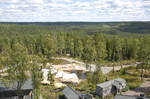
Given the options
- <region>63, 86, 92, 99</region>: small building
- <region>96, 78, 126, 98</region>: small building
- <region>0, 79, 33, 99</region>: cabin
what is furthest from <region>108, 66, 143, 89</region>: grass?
<region>0, 79, 33, 99</region>: cabin

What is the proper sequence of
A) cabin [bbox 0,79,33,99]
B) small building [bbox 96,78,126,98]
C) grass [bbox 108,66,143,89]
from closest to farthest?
cabin [bbox 0,79,33,99] < small building [bbox 96,78,126,98] < grass [bbox 108,66,143,89]

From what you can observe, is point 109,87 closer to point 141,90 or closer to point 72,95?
point 141,90

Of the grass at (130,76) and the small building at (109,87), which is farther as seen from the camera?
the grass at (130,76)

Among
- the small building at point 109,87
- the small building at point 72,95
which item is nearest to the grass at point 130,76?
the small building at point 109,87

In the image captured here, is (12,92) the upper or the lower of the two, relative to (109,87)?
upper

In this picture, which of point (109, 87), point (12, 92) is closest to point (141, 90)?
point (109, 87)

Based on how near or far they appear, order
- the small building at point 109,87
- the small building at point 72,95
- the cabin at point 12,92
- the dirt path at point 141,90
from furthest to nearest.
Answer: the dirt path at point 141,90 < the small building at point 109,87 < the cabin at point 12,92 < the small building at point 72,95

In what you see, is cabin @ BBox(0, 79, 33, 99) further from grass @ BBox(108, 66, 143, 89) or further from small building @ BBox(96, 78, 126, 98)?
grass @ BBox(108, 66, 143, 89)

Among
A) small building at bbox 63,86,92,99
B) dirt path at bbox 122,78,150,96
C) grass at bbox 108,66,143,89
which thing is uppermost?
small building at bbox 63,86,92,99

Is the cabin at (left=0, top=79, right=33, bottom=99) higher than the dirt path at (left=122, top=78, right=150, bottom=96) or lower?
higher

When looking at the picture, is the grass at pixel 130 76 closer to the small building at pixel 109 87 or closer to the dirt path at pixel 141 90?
the dirt path at pixel 141 90
